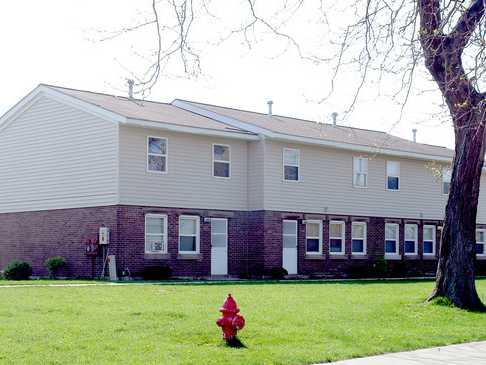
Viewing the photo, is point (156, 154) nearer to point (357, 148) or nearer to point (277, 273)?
point (277, 273)

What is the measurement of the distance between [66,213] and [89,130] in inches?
130

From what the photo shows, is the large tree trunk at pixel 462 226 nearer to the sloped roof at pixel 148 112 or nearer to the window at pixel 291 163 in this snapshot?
the sloped roof at pixel 148 112

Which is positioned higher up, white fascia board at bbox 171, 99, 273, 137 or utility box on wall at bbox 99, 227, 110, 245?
white fascia board at bbox 171, 99, 273, 137

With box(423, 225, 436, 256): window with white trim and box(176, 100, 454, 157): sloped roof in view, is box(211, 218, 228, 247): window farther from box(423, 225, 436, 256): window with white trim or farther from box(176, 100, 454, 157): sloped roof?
box(423, 225, 436, 256): window with white trim

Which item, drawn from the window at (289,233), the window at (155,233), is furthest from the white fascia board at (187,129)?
the window at (289,233)

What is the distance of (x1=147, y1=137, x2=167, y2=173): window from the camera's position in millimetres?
29922

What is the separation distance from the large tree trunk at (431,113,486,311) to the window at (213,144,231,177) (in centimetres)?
1426

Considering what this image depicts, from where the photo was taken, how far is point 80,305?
16.6 metres

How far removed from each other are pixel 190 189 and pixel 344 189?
7714 mm

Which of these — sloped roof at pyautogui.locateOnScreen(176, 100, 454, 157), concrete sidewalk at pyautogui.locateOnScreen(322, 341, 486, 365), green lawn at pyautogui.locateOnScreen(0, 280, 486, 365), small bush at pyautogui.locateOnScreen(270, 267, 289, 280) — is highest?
sloped roof at pyautogui.locateOnScreen(176, 100, 454, 157)

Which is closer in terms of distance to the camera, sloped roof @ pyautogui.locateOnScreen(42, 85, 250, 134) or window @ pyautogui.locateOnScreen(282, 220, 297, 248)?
sloped roof @ pyautogui.locateOnScreen(42, 85, 250, 134)

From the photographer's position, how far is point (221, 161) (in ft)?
105

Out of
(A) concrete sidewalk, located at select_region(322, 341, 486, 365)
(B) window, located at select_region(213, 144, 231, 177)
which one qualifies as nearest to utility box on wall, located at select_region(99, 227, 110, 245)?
(B) window, located at select_region(213, 144, 231, 177)

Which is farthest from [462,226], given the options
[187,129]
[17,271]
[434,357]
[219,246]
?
[17,271]
